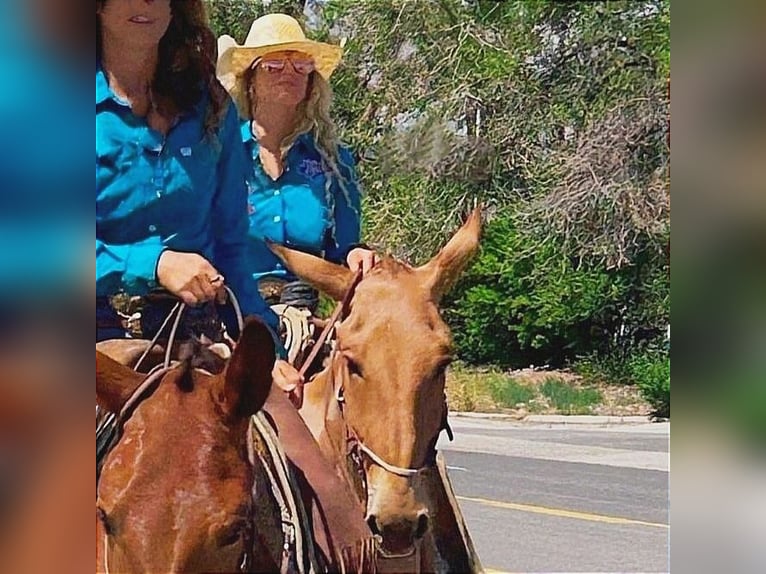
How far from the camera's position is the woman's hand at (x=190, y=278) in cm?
340

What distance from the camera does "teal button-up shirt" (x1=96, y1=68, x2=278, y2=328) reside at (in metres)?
3.34

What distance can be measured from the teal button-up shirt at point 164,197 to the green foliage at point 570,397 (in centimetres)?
92

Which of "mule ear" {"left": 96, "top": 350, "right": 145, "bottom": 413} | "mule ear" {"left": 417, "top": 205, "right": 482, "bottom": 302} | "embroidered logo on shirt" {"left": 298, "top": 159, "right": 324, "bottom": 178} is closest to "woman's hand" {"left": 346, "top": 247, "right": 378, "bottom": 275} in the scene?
"mule ear" {"left": 417, "top": 205, "right": 482, "bottom": 302}

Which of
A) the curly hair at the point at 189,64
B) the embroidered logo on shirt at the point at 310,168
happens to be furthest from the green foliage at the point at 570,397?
the curly hair at the point at 189,64

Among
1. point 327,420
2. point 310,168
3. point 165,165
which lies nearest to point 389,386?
point 327,420

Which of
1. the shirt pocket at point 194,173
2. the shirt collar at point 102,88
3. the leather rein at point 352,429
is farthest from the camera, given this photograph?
the leather rein at point 352,429

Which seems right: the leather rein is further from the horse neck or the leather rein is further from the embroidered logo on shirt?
the embroidered logo on shirt

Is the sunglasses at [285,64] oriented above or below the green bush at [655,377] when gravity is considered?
above

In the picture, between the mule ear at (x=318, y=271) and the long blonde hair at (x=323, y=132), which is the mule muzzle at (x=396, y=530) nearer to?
the mule ear at (x=318, y=271)

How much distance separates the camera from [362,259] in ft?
11.6

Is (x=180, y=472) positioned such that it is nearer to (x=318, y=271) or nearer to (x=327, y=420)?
(x=327, y=420)
